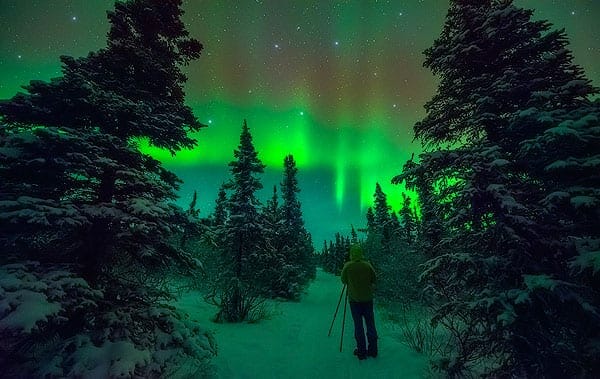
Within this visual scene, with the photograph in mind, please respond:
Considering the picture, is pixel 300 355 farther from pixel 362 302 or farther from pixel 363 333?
pixel 362 302

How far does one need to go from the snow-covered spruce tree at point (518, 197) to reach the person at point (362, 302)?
1.72m

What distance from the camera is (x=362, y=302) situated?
7223 millimetres

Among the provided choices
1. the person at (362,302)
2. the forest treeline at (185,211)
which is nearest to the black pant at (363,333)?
the person at (362,302)

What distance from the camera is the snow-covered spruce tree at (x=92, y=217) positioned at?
3.88m

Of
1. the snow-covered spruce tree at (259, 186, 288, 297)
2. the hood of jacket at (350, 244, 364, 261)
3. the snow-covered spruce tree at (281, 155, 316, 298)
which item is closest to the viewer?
the hood of jacket at (350, 244, 364, 261)

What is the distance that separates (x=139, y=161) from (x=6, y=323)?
11.2 ft

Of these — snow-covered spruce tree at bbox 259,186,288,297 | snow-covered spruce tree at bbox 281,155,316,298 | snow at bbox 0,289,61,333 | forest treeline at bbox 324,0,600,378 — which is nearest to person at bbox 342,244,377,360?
forest treeline at bbox 324,0,600,378

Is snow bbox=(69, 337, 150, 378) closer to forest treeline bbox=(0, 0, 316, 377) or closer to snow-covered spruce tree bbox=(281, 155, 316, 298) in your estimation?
forest treeline bbox=(0, 0, 316, 377)

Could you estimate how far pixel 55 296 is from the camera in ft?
12.4

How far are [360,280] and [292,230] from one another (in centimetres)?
2181

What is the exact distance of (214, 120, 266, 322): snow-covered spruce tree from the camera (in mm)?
15812

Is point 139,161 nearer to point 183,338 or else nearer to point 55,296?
point 55,296

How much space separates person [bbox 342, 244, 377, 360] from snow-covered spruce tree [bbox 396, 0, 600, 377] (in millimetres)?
1725

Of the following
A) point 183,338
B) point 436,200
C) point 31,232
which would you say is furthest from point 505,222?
point 31,232
